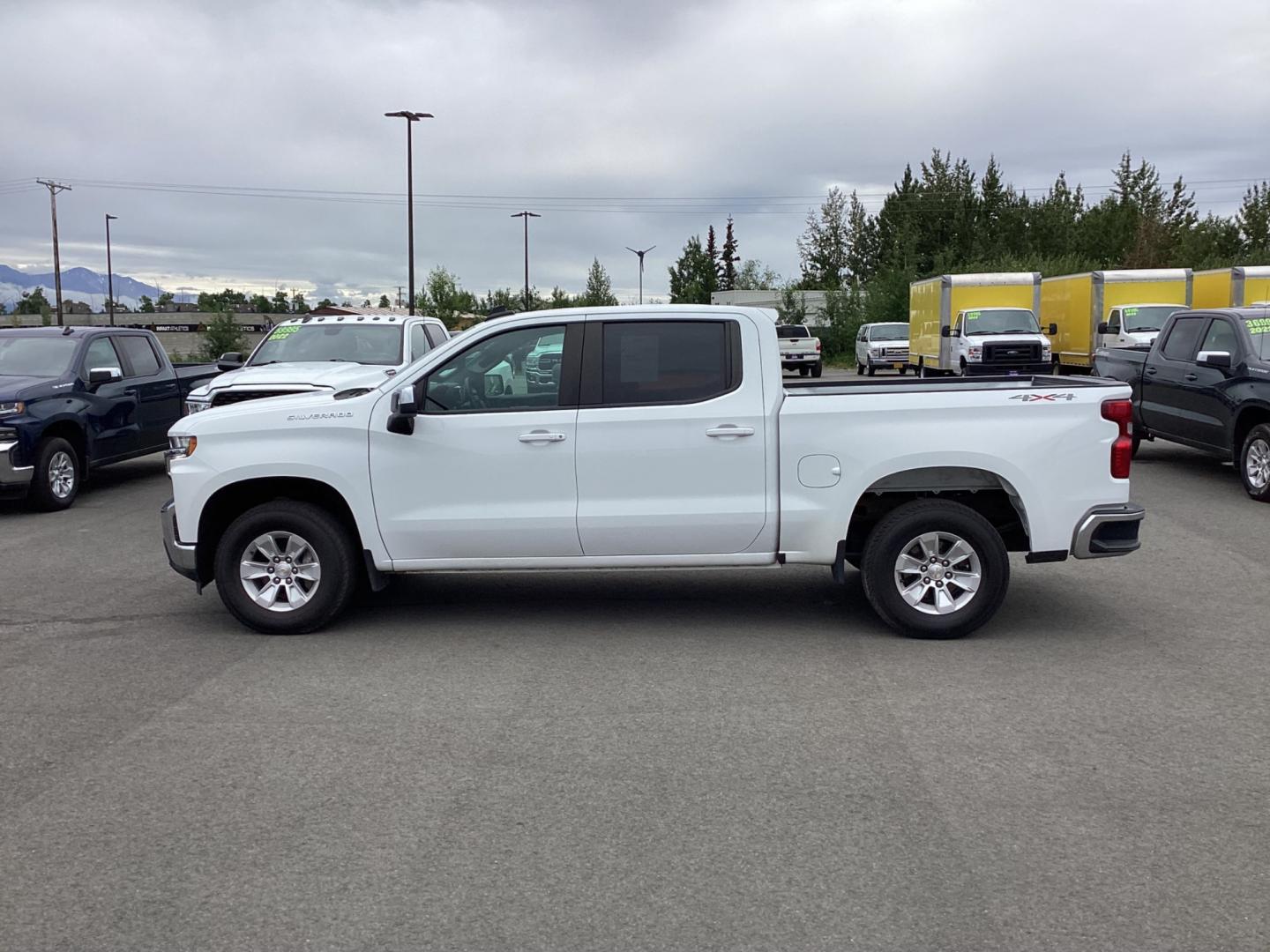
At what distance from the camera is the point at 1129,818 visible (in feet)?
13.8

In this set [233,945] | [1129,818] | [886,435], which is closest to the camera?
[233,945]

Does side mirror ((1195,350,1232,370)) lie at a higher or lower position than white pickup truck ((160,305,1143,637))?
higher

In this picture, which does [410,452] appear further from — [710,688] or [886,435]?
[886,435]

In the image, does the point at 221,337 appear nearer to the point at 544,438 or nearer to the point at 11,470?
the point at 11,470

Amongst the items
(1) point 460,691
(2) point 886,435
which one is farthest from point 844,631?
(1) point 460,691

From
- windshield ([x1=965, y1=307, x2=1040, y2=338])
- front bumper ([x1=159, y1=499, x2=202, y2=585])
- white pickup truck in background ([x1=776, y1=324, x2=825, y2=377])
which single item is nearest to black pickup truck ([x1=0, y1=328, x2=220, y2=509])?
front bumper ([x1=159, y1=499, x2=202, y2=585])

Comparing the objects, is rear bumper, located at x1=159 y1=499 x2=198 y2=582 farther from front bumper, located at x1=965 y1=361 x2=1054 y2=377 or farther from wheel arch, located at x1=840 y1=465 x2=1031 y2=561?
front bumper, located at x1=965 y1=361 x2=1054 y2=377

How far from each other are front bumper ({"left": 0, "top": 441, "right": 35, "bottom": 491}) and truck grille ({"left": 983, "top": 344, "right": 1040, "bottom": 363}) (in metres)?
21.8

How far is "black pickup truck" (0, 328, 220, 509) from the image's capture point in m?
12.0

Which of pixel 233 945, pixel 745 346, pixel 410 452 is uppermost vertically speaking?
pixel 745 346

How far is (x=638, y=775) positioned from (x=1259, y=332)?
10698 millimetres

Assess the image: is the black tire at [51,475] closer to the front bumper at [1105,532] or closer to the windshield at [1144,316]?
the front bumper at [1105,532]

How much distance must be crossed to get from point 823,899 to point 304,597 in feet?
13.9

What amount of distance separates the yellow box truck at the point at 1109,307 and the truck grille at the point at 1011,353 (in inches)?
66.4
